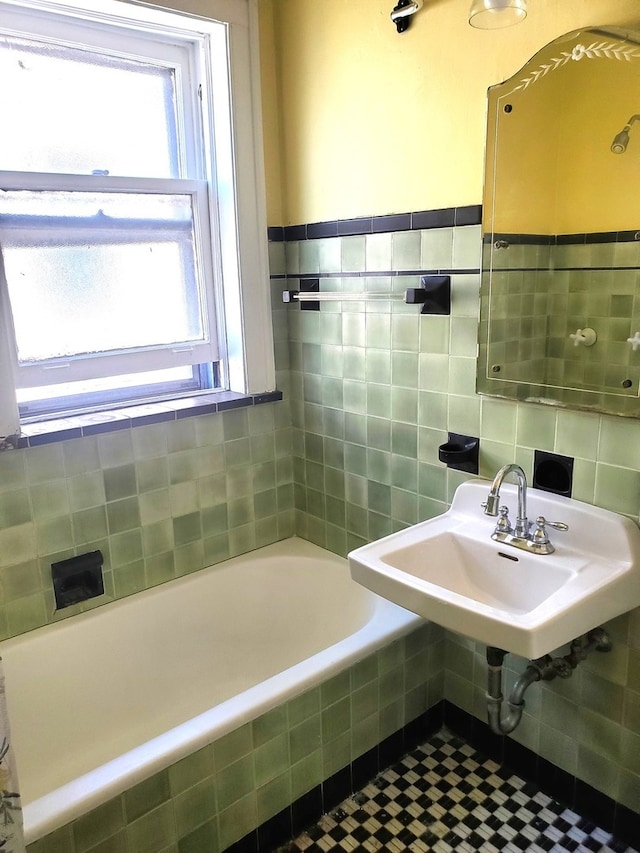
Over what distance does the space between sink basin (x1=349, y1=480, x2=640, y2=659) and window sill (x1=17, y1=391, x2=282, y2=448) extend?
77 centimetres

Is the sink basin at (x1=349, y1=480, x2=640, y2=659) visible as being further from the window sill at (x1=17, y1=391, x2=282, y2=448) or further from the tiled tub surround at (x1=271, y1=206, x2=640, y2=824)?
the window sill at (x1=17, y1=391, x2=282, y2=448)

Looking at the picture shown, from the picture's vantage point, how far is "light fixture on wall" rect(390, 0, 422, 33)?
1.64 metres

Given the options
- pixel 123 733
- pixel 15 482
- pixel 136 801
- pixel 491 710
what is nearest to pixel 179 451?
pixel 15 482

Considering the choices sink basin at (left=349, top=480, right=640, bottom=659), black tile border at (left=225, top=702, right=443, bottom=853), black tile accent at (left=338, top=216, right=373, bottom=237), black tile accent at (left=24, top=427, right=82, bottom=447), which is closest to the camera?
sink basin at (left=349, top=480, right=640, bottom=659)

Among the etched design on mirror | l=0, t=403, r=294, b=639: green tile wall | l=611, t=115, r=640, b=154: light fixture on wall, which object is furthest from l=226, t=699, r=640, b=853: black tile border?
the etched design on mirror

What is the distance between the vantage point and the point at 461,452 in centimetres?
178

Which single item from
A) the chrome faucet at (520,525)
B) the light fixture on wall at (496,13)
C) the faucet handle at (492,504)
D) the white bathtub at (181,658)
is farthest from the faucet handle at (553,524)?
the light fixture on wall at (496,13)

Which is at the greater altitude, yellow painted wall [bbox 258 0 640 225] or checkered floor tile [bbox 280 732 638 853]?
yellow painted wall [bbox 258 0 640 225]

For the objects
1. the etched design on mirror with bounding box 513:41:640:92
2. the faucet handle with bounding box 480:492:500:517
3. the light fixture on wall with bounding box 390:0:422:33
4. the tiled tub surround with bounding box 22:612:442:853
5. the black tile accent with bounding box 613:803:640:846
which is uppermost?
the light fixture on wall with bounding box 390:0:422:33

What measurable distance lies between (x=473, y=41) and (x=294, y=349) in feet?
3.59

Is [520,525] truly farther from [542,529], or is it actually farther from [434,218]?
[434,218]

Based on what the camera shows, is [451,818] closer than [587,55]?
No

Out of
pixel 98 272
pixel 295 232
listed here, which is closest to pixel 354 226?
pixel 295 232

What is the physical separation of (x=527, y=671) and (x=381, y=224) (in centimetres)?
129
